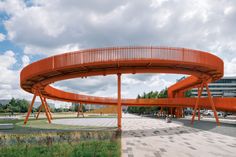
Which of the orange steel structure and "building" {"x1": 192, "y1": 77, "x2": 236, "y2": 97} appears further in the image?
"building" {"x1": 192, "y1": 77, "x2": 236, "y2": 97}

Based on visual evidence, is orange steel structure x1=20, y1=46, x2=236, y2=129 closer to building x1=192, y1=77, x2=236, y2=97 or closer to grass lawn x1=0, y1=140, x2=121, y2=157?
grass lawn x1=0, y1=140, x2=121, y2=157

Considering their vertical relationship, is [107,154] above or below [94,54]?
below

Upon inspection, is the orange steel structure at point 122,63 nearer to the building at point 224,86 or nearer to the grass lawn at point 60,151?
the grass lawn at point 60,151

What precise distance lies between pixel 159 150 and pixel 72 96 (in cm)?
3111

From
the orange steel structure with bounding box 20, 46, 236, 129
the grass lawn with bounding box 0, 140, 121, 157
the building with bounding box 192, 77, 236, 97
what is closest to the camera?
the grass lawn with bounding box 0, 140, 121, 157

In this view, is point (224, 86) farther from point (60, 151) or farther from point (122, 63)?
point (60, 151)

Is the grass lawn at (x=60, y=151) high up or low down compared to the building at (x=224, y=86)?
down

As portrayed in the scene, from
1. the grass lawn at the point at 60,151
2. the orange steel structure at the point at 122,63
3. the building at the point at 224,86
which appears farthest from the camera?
the building at the point at 224,86

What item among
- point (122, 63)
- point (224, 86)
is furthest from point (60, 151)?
point (224, 86)

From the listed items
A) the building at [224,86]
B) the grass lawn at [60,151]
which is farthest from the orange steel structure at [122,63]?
the building at [224,86]

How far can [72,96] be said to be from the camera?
38.8 meters

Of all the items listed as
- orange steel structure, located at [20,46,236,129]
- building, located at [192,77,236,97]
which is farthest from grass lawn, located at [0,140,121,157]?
building, located at [192,77,236,97]

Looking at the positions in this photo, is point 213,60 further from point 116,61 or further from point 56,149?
point 56,149

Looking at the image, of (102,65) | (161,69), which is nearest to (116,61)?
(102,65)
